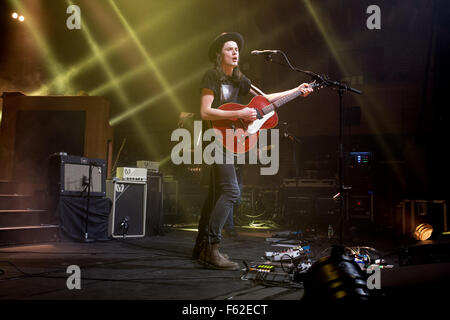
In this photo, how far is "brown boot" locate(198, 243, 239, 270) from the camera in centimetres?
278

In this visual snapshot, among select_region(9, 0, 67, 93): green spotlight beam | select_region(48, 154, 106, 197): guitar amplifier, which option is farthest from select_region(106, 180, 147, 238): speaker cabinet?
select_region(9, 0, 67, 93): green spotlight beam

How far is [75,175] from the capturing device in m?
5.02

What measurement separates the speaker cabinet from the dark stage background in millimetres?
4005

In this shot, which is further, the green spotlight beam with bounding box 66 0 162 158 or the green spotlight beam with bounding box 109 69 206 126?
the green spotlight beam with bounding box 109 69 206 126

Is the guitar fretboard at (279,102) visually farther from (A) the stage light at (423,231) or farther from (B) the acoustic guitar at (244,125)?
(A) the stage light at (423,231)

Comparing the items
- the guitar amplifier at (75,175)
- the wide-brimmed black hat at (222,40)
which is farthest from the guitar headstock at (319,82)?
the guitar amplifier at (75,175)

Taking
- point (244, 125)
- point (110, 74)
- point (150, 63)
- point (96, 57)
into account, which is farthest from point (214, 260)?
point (110, 74)

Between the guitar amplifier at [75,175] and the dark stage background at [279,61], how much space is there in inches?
176

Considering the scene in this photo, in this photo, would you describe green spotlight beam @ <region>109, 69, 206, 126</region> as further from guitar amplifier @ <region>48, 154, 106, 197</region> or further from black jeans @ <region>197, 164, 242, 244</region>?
black jeans @ <region>197, 164, 242, 244</region>

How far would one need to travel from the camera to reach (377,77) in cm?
1112

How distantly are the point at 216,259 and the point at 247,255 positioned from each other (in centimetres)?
90

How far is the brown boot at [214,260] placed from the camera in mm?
2783

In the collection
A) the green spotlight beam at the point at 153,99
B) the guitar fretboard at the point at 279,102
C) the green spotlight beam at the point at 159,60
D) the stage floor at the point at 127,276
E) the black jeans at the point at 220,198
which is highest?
the green spotlight beam at the point at 159,60
